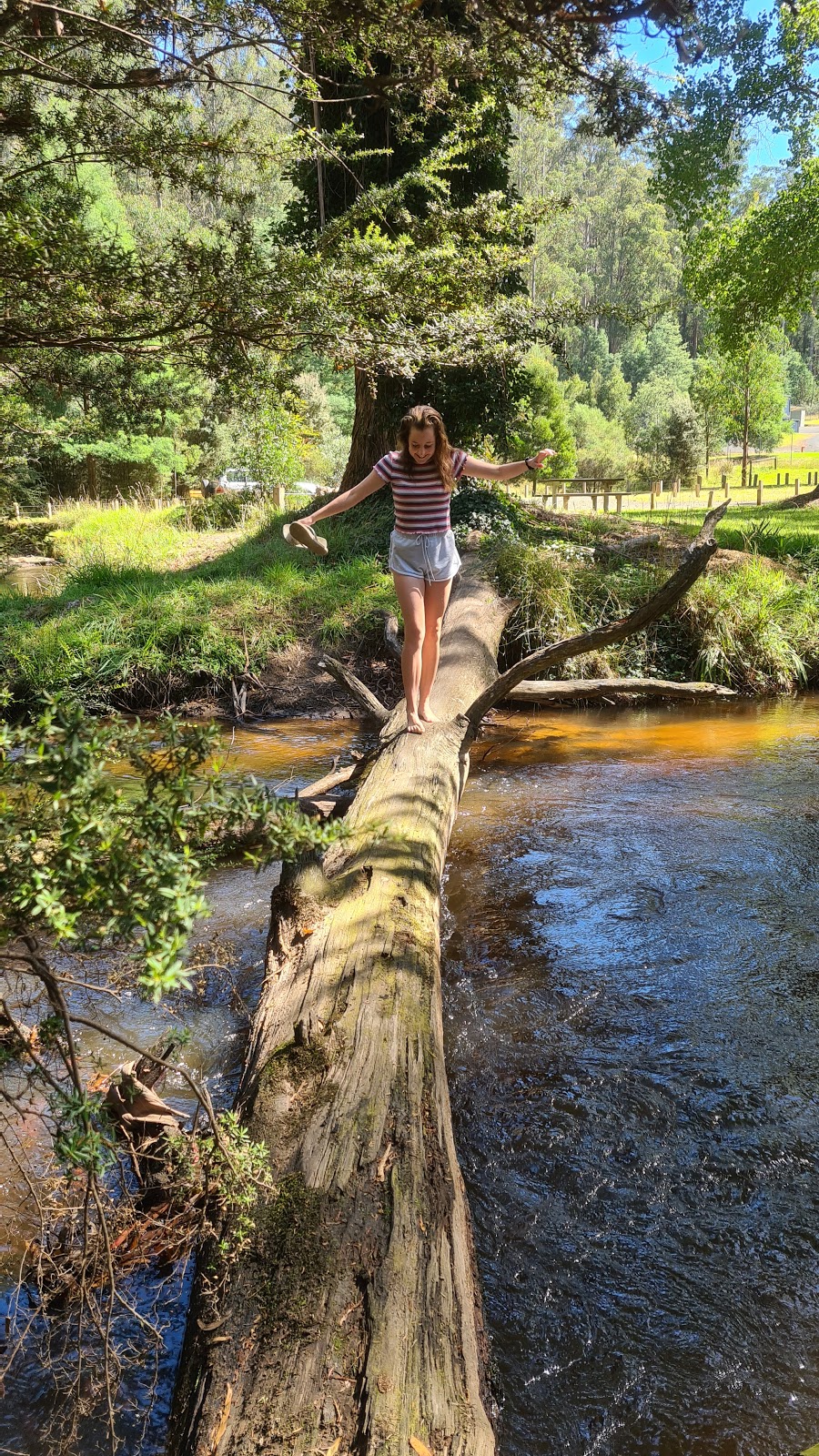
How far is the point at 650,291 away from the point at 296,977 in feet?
266

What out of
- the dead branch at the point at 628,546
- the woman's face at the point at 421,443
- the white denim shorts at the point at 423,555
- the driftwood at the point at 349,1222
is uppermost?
the woman's face at the point at 421,443

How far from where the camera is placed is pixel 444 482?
513cm

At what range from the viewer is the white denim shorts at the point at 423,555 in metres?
5.15

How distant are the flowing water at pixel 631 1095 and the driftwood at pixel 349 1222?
1.55ft

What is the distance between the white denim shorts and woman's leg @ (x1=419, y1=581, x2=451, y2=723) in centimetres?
8

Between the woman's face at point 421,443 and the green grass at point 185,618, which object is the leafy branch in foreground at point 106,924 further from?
the green grass at point 185,618

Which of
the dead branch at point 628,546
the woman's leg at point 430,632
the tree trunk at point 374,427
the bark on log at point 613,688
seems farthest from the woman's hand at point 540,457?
the tree trunk at point 374,427

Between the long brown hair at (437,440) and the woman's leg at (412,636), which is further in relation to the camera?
the woman's leg at (412,636)

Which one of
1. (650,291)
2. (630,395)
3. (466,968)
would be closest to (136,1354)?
(466,968)

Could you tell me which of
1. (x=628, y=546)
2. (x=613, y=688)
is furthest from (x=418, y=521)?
(x=628, y=546)

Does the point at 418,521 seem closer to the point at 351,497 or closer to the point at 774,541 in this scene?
the point at 351,497

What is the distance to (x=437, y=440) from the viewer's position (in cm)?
504

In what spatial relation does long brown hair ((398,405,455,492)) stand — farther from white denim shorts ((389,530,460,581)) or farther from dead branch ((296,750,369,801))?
dead branch ((296,750,369,801))

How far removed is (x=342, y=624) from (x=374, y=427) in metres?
4.31
